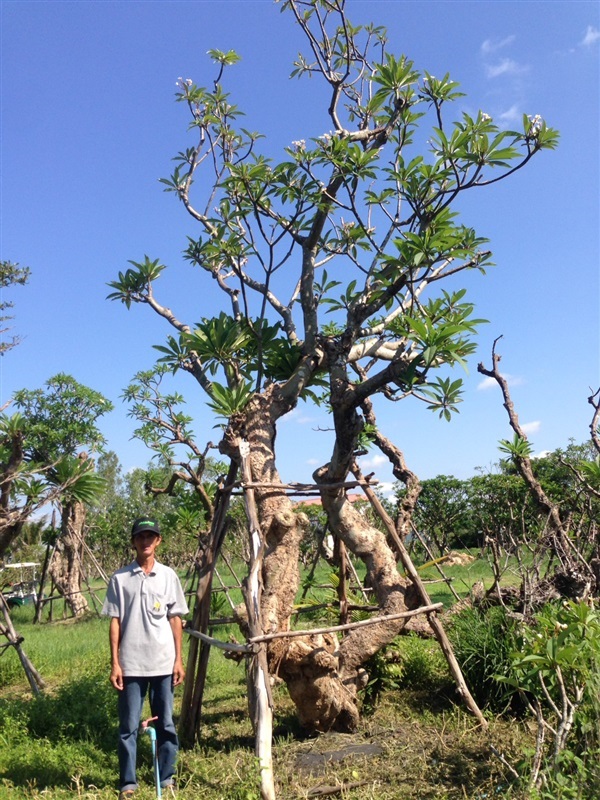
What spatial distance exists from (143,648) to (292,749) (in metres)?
1.36

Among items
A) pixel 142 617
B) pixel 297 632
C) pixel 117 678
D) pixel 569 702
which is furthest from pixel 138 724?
pixel 569 702

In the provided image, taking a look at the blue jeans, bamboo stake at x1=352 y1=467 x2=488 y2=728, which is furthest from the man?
bamboo stake at x1=352 y1=467 x2=488 y2=728

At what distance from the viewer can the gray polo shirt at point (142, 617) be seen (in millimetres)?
3652

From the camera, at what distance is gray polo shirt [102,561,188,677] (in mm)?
3652

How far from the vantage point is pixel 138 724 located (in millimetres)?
3660

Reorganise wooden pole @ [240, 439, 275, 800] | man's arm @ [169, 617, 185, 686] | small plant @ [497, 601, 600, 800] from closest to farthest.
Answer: small plant @ [497, 601, 600, 800] → wooden pole @ [240, 439, 275, 800] → man's arm @ [169, 617, 185, 686]

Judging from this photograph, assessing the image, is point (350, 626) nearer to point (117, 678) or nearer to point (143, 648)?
point (143, 648)

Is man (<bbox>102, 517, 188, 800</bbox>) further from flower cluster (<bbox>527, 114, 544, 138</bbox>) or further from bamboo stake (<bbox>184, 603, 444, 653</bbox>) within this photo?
flower cluster (<bbox>527, 114, 544, 138</bbox>)

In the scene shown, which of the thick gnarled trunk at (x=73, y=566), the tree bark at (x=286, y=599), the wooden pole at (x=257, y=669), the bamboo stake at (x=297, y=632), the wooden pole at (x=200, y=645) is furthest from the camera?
the thick gnarled trunk at (x=73, y=566)

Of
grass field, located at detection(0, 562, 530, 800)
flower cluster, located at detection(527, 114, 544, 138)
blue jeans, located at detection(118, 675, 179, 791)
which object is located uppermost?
flower cluster, located at detection(527, 114, 544, 138)

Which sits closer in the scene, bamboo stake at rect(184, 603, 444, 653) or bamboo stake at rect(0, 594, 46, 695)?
bamboo stake at rect(184, 603, 444, 653)

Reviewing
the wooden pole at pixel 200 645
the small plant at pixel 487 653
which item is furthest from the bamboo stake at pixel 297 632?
the small plant at pixel 487 653

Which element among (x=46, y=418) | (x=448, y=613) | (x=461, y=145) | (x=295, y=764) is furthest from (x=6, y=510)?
(x=46, y=418)

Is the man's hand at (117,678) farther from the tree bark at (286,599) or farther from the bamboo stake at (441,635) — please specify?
the bamboo stake at (441,635)
